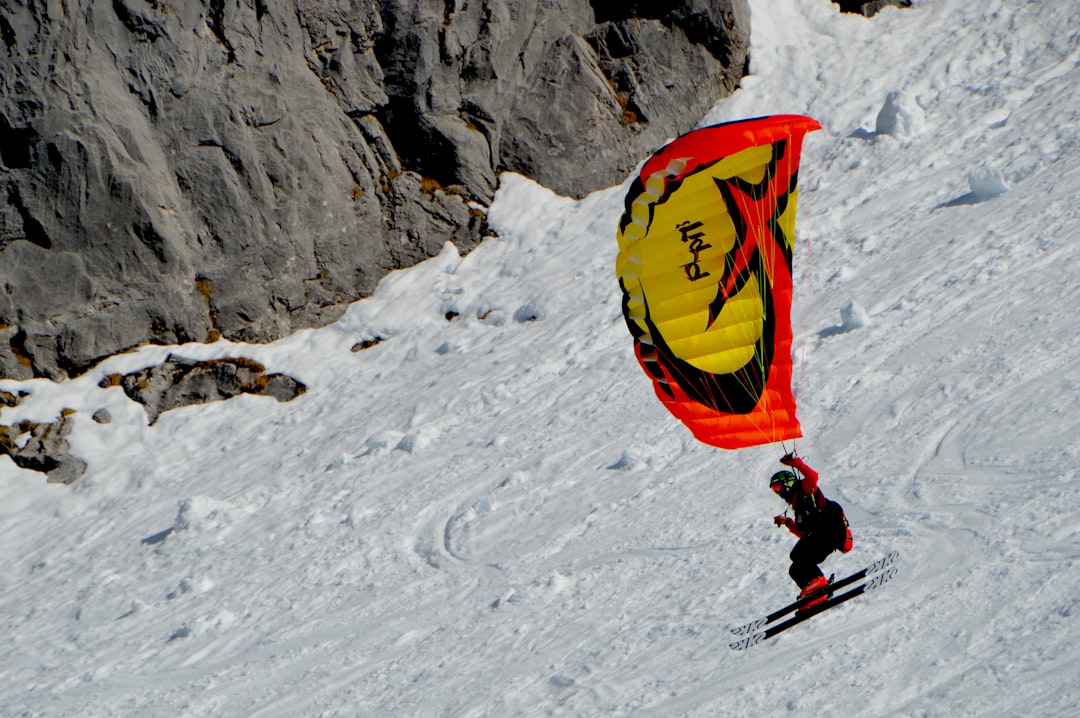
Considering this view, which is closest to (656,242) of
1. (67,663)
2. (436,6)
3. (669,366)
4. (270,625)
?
(669,366)

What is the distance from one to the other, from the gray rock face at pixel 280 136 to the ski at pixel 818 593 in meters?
8.80

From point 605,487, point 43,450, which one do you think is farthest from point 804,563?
point 43,450

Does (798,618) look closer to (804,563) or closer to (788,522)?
(804,563)

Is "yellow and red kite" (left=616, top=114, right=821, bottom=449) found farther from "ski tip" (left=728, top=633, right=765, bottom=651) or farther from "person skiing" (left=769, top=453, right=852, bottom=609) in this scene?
"ski tip" (left=728, top=633, right=765, bottom=651)

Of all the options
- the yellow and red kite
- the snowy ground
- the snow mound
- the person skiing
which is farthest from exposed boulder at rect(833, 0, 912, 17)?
the person skiing

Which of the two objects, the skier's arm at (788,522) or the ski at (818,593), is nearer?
the skier's arm at (788,522)

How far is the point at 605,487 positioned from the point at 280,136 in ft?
24.7

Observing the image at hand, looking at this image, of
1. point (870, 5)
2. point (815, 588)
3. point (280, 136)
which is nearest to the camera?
point (815, 588)

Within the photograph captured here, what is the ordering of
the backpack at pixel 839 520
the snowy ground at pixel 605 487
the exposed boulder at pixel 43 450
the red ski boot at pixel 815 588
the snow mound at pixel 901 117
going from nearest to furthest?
the backpack at pixel 839 520, the red ski boot at pixel 815 588, the snowy ground at pixel 605 487, the exposed boulder at pixel 43 450, the snow mound at pixel 901 117

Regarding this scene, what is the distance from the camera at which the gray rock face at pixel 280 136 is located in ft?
44.5

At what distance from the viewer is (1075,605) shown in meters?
6.84

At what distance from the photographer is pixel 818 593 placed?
7332mm

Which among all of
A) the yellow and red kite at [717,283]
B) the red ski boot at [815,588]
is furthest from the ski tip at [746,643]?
the yellow and red kite at [717,283]

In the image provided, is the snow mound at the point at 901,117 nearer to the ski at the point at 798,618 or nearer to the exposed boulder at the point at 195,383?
the exposed boulder at the point at 195,383
